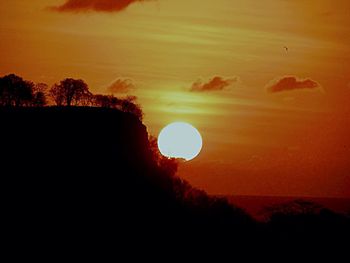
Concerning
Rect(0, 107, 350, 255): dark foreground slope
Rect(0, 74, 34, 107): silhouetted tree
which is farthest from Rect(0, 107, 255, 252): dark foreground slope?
Rect(0, 74, 34, 107): silhouetted tree

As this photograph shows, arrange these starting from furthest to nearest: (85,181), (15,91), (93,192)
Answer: (15,91) → (85,181) → (93,192)

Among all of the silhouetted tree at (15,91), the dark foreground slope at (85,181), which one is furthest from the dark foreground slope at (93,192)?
the silhouetted tree at (15,91)

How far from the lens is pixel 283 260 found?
118875 millimetres

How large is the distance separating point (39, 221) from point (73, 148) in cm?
1604

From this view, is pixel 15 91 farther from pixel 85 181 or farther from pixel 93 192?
pixel 93 192

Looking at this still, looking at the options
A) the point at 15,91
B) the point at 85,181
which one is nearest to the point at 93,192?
the point at 85,181

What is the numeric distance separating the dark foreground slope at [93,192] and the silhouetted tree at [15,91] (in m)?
24.8

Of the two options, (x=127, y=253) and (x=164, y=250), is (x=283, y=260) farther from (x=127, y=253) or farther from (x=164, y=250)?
(x=127, y=253)

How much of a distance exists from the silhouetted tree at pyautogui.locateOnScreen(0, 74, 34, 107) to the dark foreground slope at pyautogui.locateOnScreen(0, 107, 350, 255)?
24.8 meters

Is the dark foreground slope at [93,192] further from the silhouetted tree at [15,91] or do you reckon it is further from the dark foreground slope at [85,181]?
the silhouetted tree at [15,91]

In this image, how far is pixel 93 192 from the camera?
101m

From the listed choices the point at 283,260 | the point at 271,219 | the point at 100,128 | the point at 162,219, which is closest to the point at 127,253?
the point at 162,219

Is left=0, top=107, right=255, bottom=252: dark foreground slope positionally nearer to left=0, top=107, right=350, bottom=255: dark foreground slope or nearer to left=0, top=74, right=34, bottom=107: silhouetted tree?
left=0, top=107, right=350, bottom=255: dark foreground slope

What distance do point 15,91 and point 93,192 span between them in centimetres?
3980
